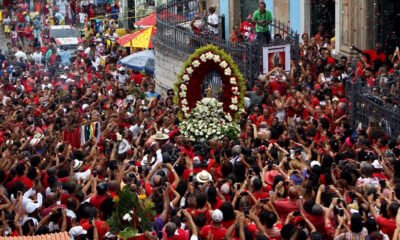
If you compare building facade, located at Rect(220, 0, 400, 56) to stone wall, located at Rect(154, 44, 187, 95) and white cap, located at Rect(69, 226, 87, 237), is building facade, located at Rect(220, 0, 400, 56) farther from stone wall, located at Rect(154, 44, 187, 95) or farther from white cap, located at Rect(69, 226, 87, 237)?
white cap, located at Rect(69, 226, 87, 237)

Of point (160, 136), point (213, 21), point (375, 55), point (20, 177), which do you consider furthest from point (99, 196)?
point (213, 21)

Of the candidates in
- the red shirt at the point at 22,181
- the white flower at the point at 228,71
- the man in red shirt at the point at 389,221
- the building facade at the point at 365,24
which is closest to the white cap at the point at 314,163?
the man in red shirt at the point at 389,221

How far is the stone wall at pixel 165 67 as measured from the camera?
27013mm

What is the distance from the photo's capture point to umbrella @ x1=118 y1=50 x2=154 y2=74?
30.0 m

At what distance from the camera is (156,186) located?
14820 millimetres

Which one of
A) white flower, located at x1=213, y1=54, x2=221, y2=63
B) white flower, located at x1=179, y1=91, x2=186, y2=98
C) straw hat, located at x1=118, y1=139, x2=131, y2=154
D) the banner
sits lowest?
straw hat, located at x1=118, y1=139, x2=131, y2=154

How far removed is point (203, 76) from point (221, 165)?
5.48 metres

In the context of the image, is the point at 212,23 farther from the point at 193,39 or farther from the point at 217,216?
the point at 217,216

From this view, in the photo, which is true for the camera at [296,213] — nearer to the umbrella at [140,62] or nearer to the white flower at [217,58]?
the white flower at [217,58]

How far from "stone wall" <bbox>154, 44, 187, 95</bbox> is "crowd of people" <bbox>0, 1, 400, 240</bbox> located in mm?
2372

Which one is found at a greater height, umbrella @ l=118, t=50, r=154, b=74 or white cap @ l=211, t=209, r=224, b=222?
white cap @ l=211, t=209, r=224, b=222

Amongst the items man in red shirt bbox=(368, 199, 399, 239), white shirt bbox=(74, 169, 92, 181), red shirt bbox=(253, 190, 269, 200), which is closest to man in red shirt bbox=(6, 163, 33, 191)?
white shirt bbox=(74, 169, 92, 181)

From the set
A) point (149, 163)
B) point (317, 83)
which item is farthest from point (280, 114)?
point (149, 163)

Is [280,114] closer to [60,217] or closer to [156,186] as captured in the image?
[156,186]
